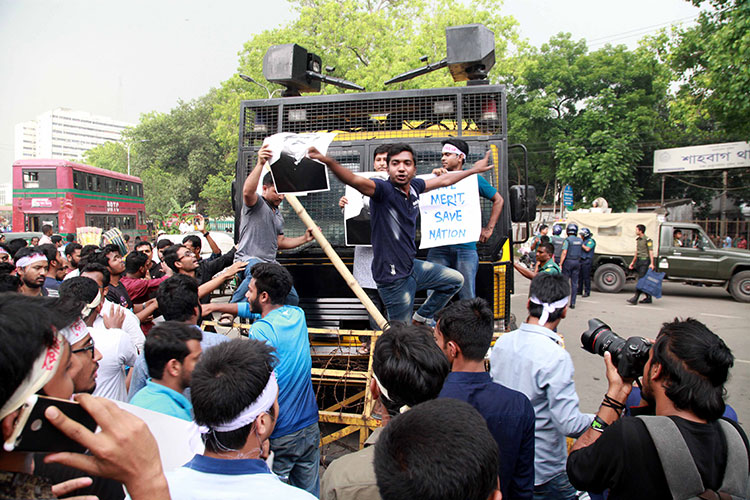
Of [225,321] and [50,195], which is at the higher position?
[50,195]

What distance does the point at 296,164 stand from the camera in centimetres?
409

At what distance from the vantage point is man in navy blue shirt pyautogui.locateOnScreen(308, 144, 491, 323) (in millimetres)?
3695

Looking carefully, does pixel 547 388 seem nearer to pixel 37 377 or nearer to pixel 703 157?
pixel 37 377

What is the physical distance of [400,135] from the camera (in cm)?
530

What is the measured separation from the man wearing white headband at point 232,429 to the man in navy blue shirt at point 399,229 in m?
1.95

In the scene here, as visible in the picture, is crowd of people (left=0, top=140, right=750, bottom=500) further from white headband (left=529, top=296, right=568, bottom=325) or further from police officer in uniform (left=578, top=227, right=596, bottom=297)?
police officer in uniform (left=578, top=227, right=596, bottom=297)

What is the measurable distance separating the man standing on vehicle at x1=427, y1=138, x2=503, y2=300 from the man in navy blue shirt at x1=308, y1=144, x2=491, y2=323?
0.43m

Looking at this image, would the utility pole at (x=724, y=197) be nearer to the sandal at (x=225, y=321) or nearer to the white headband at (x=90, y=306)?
the sandal at (x=225, y=321)

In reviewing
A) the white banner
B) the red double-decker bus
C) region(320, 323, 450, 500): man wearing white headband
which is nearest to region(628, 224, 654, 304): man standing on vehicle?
region(320, 323, 450, 500): man wearing white headband

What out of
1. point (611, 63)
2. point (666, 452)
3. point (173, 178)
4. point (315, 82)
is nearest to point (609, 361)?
point (666, 452)

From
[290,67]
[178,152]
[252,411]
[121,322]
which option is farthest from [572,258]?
[178,152]

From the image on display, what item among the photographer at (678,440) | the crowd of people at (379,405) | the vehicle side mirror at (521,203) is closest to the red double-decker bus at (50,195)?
the crowd of people at (379,405)

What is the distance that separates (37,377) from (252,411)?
72 cm

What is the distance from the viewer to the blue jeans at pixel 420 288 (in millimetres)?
3939
